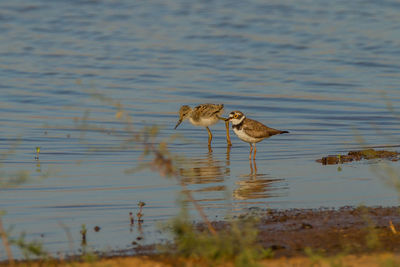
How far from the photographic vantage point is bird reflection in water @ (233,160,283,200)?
9.31 m

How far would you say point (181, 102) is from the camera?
→ 17.1m

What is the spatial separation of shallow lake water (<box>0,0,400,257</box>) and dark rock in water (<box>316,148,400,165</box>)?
0.70 feet

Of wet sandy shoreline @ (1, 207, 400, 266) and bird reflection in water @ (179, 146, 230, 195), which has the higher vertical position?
bird reflection in water @ (179, 146, 230, 195)

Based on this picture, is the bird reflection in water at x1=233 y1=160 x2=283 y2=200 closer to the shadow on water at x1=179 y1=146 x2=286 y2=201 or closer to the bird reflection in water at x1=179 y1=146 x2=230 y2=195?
the shadow on water at x1=179 y1=146 x2=286 y2=201

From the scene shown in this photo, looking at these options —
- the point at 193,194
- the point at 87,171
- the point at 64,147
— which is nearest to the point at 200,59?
the point at 64,147

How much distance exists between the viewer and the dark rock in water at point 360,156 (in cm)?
1124

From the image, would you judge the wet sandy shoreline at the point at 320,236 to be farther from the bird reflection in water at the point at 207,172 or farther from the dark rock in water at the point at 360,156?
the dark rock in water at the point at 360,156

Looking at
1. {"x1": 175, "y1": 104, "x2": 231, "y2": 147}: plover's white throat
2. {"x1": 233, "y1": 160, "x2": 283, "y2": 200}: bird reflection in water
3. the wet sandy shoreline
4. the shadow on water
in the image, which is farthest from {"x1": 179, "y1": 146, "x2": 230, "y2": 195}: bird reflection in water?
the wet sandy shoreline

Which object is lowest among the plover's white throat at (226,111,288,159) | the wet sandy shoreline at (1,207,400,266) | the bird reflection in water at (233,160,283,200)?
the wet sandy shoreline at (1,207,400,266)

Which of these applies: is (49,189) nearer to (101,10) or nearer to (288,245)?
(288,245)

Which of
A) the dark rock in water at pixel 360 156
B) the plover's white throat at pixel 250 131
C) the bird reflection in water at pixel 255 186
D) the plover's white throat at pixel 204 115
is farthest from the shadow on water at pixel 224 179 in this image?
the plover's white throat at pixel 204 115

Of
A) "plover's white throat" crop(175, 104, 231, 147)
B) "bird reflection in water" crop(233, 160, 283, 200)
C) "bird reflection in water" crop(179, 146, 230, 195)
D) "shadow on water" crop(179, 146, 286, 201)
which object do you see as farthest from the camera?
"plover's white throat" crop(175, 104, 231, 147)

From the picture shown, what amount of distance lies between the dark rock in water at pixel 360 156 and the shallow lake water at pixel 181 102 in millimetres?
212

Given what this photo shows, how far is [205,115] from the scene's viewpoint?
1400 cm
